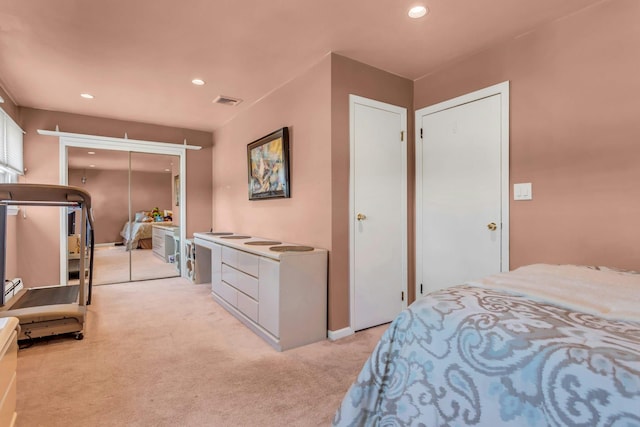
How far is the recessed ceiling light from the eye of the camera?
2012mm

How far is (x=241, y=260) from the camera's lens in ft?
9.70

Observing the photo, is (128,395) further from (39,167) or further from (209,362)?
(39,167)

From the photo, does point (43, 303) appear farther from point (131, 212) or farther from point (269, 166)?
point (269, 166)

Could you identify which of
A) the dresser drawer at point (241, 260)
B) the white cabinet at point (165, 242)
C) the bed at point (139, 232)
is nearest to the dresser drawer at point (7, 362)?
the dresser drawer at point (241, 260)

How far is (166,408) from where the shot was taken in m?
1.70

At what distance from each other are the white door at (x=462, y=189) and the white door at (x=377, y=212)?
0.63ft

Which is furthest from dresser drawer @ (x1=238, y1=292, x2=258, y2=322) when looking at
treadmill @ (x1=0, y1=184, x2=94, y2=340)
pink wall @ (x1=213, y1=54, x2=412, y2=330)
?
treadmill @ (x1=0, y1=184, x2=94, y2=340)

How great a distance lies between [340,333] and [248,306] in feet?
2.80

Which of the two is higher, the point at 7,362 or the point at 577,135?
the point at 577,135

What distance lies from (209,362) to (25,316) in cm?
157

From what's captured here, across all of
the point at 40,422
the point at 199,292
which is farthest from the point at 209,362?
the point at 199,292

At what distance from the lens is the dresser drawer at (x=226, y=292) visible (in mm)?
3117

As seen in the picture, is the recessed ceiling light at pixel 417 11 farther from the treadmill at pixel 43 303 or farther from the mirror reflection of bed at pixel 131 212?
the mirror reflection of bed at pixel 131 212

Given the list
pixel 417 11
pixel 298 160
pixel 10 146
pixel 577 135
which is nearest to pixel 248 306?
pixel 298 160
